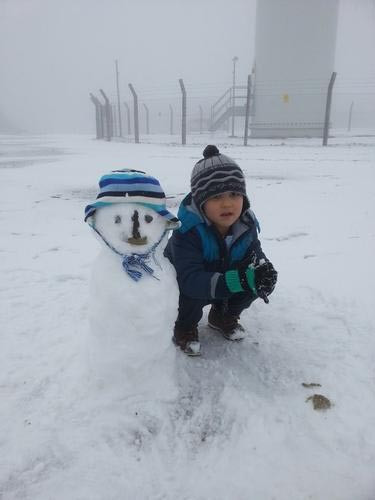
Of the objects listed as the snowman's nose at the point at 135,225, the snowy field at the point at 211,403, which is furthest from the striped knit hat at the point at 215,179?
the snowy field at the point at 211,403

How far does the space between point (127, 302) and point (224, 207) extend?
55 cm

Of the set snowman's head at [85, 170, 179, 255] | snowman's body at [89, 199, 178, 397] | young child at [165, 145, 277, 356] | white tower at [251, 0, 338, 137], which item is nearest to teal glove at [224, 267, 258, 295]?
young child at [165, 145, 277, 356]

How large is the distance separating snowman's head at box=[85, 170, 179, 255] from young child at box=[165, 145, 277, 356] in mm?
270

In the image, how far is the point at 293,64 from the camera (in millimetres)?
15133

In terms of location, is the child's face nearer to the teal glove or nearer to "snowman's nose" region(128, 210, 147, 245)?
the teal glove

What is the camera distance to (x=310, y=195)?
14.9 ft

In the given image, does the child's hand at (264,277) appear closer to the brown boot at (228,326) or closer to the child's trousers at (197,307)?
the child's trousers at (197,307)

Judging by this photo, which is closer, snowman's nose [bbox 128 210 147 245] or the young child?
snowman's nose [bbox 128 210 147 245]

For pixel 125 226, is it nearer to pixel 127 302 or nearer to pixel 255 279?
pixel 127 302

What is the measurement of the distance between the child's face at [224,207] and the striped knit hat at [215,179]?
2 cm

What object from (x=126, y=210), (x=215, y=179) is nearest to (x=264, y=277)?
(x=215, y=179)

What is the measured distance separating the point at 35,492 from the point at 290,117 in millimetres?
16494

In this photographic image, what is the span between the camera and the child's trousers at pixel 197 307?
1.64 m

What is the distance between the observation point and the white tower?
14.6m
